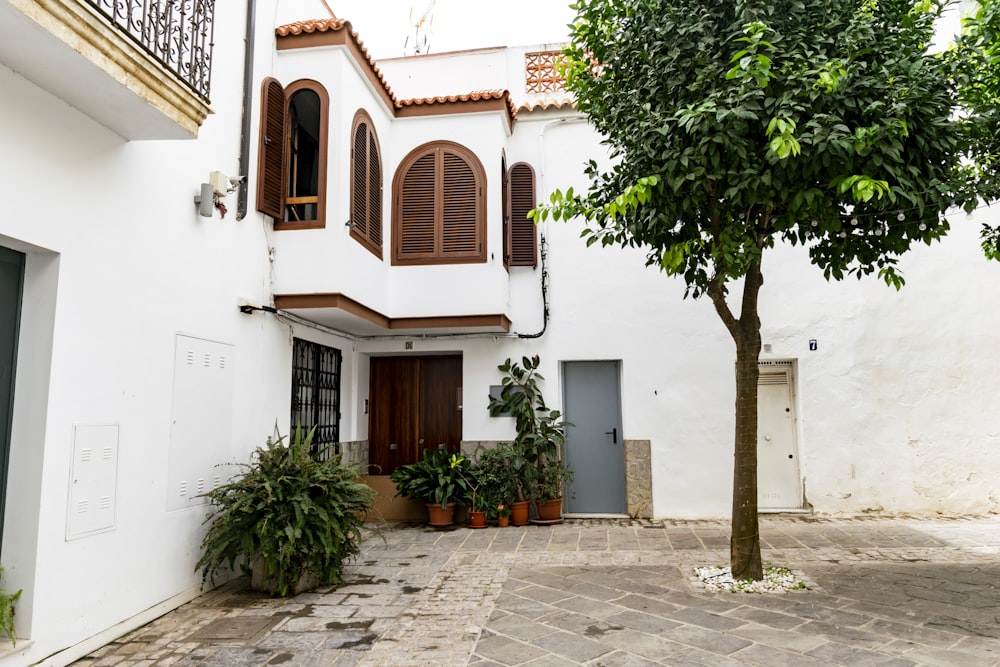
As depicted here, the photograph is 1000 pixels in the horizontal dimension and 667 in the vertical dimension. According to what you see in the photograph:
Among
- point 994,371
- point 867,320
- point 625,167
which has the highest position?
point 625,167

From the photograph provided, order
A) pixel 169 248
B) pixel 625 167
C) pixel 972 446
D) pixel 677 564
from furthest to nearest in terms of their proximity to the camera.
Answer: pixel 972 446
pixel 677 564
pixel 625 167
pixel 169 248

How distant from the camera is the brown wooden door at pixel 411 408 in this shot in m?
9.27

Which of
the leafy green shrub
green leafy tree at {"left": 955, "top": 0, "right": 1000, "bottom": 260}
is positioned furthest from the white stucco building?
green leafy tree at {"left": 955, "top": 0, "right": 1000, "bottom": 260}

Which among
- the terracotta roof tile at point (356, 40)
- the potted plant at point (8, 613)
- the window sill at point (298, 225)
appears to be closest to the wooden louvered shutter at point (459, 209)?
the terracotta roof tile at point (356, 40)

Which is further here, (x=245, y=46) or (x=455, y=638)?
(x=245, y=46)

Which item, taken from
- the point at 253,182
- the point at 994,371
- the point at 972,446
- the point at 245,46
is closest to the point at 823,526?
the point at 972,446

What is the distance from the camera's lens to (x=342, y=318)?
731cm

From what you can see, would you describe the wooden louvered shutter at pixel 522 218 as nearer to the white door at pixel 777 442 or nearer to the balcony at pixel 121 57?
the white door at pixel 777 442

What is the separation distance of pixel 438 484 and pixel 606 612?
3711 millimetres

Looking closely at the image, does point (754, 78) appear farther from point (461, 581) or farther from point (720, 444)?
point (720, 444)

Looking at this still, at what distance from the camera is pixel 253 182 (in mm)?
6398

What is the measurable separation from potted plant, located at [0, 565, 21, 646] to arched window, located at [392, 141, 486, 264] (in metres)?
5.31

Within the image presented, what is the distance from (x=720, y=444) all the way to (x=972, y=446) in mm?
3115

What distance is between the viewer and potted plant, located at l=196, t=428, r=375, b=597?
16.8 feet
